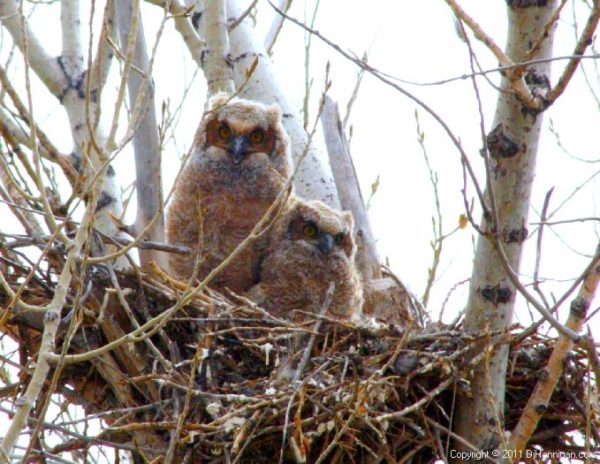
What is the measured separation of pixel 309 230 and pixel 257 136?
0.70 metres

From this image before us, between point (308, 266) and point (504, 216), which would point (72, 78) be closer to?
point (308, 266)

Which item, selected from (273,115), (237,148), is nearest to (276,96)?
(273,115)

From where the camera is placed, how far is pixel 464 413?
12.3ft

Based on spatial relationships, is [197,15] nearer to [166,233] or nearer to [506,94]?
[166,233]

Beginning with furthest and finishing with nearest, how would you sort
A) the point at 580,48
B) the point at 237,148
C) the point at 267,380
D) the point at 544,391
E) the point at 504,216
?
the point at 237,148 → the point at 267,380 → the point at 544,391 → the point at 504,216 → the point at 580,48

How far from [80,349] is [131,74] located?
154 cm

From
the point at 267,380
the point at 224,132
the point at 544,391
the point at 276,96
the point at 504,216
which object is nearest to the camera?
the point at 504,216

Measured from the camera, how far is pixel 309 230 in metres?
5.14

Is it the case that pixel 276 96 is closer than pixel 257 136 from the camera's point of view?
No

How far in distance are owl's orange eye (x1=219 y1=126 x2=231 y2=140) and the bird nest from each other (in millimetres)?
1289

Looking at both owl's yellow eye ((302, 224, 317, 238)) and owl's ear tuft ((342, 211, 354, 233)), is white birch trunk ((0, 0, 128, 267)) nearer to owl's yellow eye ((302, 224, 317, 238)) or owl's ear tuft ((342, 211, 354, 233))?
owl's yellow eye ((302, 224, 317, 238))

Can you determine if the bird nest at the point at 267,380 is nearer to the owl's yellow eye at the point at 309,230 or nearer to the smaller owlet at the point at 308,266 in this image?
the smaller owlet at the point at 308,266

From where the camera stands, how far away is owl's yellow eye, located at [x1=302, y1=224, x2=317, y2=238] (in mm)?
5125

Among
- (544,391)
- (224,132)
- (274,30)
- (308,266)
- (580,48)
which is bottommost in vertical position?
(544,391)
